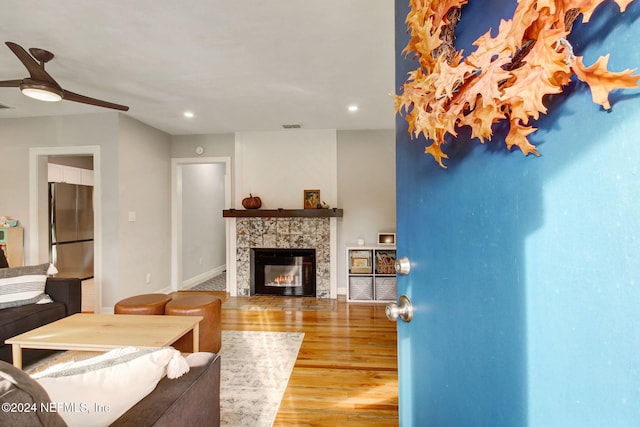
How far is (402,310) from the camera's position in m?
0.90

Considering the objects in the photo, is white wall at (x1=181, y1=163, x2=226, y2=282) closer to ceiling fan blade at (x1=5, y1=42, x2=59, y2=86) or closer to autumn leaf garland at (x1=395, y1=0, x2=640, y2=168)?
ceiling fan blade at (x1=5, y1=42, x2=59, y2=86)

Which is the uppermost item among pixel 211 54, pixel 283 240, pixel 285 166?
pixel 211 54

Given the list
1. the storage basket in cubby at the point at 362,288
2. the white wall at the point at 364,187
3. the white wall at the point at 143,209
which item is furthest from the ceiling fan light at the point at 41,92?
the storage basket in cubby at the point at 362,288

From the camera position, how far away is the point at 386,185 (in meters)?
4.43

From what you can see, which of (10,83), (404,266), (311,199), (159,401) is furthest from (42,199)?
(404,266)

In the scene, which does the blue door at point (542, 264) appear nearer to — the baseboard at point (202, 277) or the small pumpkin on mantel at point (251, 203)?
the small pumpkin on mantel at point (251, 203)

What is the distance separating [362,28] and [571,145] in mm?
2051

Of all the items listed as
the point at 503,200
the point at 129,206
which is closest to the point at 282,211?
the point at 129,206

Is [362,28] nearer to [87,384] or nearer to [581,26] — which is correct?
[581,26]

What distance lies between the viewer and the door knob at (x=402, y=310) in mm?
870

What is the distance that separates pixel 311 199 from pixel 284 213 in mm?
475

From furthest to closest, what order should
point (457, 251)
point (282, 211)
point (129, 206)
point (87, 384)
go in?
1. point (282, 211)
2. point (129, 206)
3. point (87, 384)
4. point (457, 251)

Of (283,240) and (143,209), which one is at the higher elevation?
(143,209)

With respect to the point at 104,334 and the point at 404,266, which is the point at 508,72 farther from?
the point at 104,334
